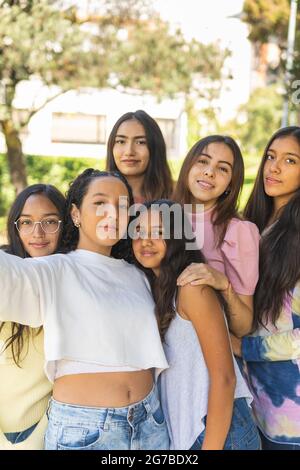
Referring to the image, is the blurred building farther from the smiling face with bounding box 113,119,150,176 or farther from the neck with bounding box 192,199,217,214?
the neck with bounding box 192,199,217,214

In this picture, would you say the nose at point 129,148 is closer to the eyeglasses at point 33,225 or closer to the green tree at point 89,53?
the eyeglasses at point 33,225

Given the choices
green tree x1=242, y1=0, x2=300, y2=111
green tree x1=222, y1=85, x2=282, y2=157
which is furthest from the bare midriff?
green tree x1=222, y1=85, x2=282, y2=157

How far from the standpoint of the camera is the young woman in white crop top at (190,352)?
1937 millimetres

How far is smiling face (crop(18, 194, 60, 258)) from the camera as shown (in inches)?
89.4

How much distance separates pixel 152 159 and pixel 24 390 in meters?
1.52

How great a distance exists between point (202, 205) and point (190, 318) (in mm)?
619

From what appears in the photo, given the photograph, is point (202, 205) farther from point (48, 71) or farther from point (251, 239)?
point (48, 71)

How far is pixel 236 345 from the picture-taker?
2295 mm

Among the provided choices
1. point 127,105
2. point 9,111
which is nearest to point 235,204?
point 9,111

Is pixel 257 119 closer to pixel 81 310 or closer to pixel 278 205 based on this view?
pixel 278 205

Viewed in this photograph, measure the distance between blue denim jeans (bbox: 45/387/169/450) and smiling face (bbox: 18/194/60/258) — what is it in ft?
1.89

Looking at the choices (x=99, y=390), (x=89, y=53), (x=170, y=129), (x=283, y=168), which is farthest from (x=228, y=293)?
(x=170, y=129)

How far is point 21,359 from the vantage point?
6.77 feet

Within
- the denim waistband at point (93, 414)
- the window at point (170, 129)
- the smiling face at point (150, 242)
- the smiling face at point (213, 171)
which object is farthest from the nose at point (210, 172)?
the window at point (170, 129)
